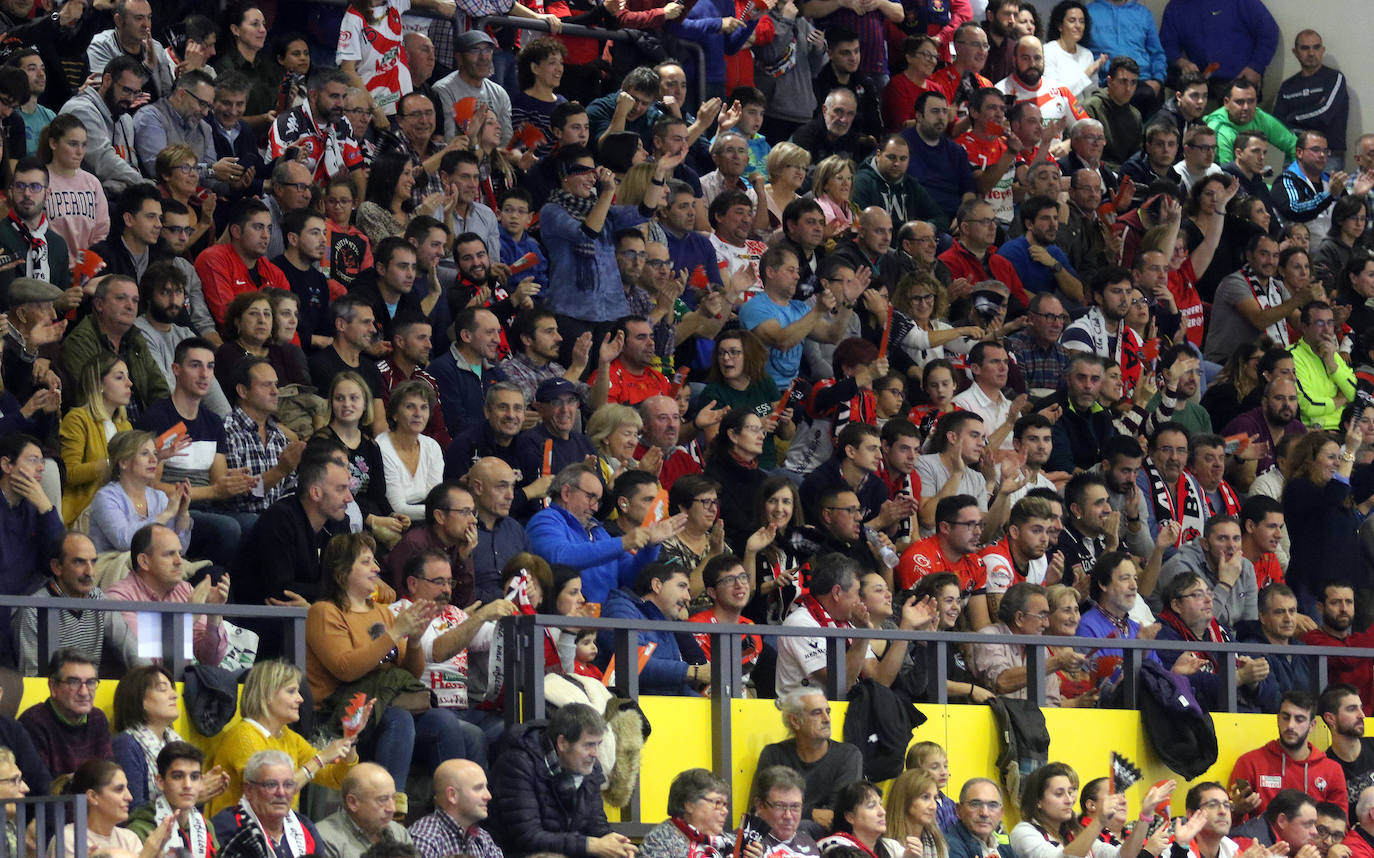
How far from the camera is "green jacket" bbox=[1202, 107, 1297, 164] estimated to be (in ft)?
59.2

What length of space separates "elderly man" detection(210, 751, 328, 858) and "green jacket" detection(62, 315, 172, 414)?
8.92 feet

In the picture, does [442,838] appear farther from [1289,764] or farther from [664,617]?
[1289,764]

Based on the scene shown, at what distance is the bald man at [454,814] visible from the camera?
326 inches

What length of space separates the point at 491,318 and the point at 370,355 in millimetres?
677

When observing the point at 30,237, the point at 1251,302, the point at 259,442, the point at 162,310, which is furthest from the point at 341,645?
the point at 1251,302

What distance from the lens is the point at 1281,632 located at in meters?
12.2

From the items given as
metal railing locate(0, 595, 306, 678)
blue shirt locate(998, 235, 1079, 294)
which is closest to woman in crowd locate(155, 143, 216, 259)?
metal railing locate(0, 595, 306, 678)

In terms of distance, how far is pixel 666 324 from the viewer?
12734 mm

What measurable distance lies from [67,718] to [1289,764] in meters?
6.29

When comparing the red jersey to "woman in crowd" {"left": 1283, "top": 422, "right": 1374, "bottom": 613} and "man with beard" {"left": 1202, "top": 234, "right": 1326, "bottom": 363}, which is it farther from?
"man with beard" {"left": 1202, "top": 234, "right": 1326, "bottom": 363}

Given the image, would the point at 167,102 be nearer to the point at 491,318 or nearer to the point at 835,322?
the point at 491,318

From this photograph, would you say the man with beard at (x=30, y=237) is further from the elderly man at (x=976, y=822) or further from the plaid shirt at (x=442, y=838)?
the elderly man at (x=976, y=822)

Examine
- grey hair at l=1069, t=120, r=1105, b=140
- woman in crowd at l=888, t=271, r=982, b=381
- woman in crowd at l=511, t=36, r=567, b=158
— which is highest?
woman in crowd at l=511, t=36, r=567, b=158

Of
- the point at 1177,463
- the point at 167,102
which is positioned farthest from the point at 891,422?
the point at 167,102
